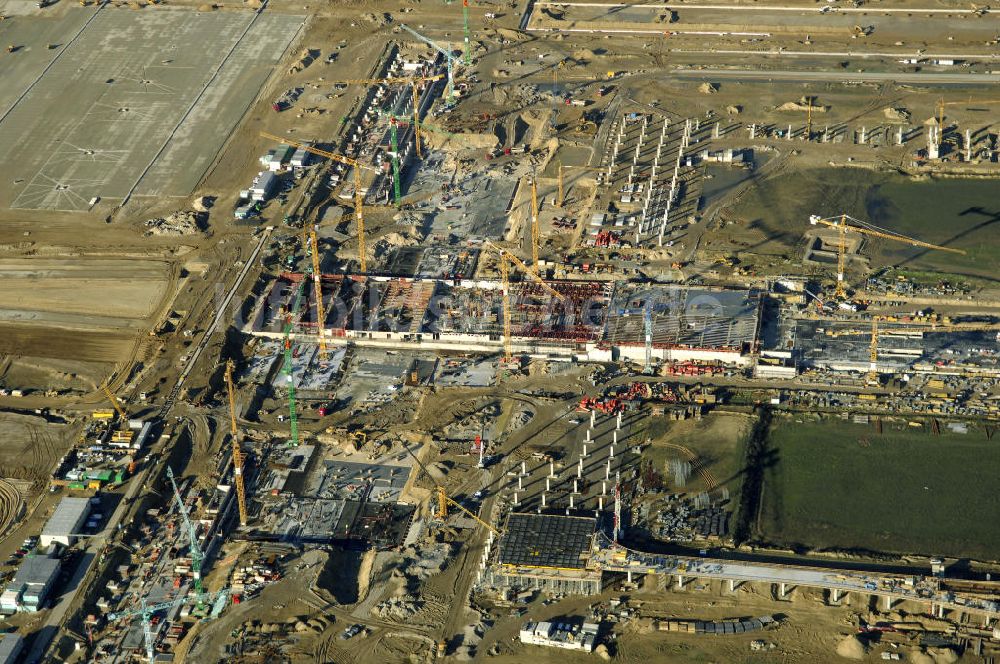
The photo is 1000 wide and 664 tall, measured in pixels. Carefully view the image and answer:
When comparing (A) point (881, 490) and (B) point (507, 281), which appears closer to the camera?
(A) point (881, 490)

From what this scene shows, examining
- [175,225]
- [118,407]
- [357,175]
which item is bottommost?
[118,407]

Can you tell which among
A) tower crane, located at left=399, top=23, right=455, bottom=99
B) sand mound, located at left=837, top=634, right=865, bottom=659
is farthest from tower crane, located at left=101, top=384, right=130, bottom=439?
tower crane, located at left=399, top=23, right=455, bottom=99

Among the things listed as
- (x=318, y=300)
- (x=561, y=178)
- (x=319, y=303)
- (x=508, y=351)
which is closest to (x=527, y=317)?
(x=508, y=351)

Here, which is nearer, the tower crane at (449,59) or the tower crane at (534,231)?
the tower crane at (534,231)

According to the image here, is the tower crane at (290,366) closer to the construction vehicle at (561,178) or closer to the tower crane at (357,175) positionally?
the tower crane at (357,175)

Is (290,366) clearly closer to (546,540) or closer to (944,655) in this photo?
(546,540)

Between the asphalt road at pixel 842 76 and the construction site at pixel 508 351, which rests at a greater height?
the asphalt road at pixel 842 76

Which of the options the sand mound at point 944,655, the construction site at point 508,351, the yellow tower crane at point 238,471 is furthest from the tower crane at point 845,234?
the yellow tower crane at point 238,471
